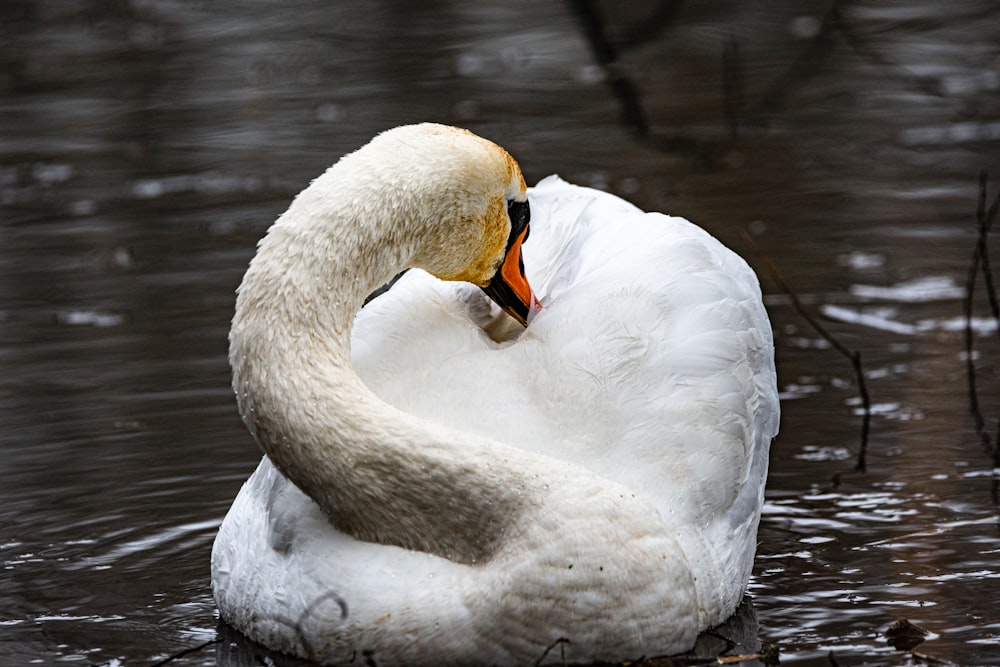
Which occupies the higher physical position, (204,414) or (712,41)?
(204,414)

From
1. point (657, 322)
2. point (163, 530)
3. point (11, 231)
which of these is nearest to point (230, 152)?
point (11, 231)

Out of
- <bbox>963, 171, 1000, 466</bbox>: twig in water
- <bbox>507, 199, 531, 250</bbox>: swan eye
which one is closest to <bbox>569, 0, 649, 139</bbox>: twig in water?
<bbox>963, 171, 1000, 466</bbox>: twig in water

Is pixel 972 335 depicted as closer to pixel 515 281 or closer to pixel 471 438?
pixel 515 281

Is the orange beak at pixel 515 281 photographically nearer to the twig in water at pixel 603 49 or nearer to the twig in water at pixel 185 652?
the twig in water at pixel 185 652

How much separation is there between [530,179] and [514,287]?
6140mm

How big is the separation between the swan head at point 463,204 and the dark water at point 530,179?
4.17ft

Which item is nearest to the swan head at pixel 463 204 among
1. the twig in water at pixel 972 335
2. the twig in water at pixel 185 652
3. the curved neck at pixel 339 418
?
the curved neck at pixel 339 418

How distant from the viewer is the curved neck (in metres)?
4.72

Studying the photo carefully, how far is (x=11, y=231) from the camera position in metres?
11.4

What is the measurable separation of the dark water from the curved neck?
0.73m

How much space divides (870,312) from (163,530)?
3.90 m

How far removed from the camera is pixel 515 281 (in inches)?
215

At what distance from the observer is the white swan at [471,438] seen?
4.69 m

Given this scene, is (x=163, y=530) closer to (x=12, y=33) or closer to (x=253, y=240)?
(x=253, y=240)
